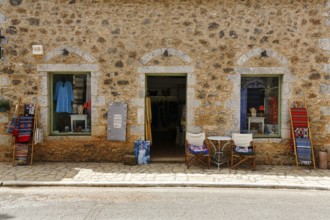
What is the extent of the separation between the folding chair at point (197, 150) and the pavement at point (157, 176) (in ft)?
0.70

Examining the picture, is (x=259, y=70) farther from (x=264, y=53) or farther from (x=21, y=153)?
(x=21, y=153)

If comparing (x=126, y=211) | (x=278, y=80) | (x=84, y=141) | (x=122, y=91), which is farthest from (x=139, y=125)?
(x=278, y=80)

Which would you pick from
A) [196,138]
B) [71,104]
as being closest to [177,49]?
[196,138]

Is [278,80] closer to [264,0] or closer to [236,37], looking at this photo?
[236,37]

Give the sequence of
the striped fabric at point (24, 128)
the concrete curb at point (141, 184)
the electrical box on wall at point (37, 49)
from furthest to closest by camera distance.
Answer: the electrical box on wall at point (37, 49), the striped fabric at point (24, 128), the concrete curb at point (141, 184)

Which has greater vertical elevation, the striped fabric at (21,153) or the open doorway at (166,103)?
the open doorway at (166,103)

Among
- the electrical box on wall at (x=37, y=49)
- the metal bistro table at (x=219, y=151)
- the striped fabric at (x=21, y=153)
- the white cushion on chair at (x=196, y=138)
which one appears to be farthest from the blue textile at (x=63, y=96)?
the metal bistro table at (x=219, y=151)

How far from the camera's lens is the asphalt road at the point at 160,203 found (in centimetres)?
375

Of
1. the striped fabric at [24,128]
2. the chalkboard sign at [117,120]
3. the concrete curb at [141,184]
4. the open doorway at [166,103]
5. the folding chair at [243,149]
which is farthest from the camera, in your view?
the open doorway at [166,103]

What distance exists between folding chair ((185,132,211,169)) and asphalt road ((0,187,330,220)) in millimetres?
1295

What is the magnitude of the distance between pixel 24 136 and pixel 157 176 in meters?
3.26

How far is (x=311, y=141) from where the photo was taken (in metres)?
6.48

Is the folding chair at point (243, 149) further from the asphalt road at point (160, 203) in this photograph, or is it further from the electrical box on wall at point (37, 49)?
the electrical box on wall at point (37, 49)

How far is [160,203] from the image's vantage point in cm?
421
